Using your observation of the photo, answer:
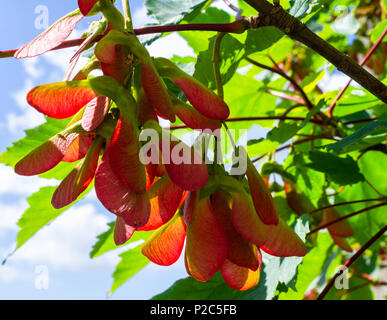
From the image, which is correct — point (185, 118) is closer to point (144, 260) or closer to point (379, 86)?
point (379, 86)

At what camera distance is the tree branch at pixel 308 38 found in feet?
1.69

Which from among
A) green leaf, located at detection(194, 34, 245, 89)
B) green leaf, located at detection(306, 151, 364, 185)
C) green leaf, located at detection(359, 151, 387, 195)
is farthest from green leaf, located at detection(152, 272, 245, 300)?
green leaf, located at detection(359, 151, 387, 195)

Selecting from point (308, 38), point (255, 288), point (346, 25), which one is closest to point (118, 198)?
point (308, 38)

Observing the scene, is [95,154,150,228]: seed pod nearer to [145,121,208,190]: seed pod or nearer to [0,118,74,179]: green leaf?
[145,121,208,190]: seed pod

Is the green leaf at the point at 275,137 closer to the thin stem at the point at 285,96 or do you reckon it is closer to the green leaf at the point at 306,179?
the green leaf at the point at 306,179

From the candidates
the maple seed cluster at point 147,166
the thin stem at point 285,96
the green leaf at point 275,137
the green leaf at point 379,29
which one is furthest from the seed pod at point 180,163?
the green leaf at point 379,29

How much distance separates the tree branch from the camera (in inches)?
20.3

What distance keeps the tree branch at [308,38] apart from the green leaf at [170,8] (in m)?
0.21

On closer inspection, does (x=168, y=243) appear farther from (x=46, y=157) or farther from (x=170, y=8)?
(x=170, y=8)

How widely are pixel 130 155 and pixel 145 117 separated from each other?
48 millimetres

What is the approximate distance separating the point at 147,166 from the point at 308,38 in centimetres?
23

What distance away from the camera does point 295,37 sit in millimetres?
526
